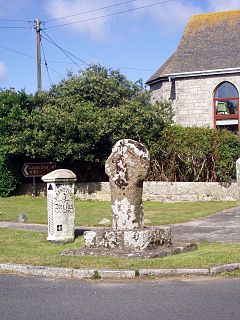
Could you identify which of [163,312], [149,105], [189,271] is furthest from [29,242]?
[149,105]

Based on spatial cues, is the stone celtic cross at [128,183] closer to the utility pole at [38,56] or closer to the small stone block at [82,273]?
the small stone block at [82,273]

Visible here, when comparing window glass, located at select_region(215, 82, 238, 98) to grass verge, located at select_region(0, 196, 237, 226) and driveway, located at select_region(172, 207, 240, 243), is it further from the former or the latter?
driveway, located at select_region(172, 207, 240, 243)

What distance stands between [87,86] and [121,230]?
15.9 meters

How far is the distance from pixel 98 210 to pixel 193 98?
1506 cm

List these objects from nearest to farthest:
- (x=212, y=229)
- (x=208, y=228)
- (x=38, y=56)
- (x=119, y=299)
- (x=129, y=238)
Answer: (x=119, y=299)
(x=129, y=238)
(x=212, y=229)
(x=208, y=228)
(x=38, y=56)

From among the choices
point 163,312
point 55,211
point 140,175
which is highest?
point 140,175

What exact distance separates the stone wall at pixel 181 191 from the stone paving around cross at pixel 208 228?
13.3 feet

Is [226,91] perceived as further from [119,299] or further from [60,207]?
[119,299]

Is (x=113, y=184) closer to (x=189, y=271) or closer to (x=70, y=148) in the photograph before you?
(x=189, y=271)

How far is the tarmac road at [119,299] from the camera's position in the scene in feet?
21.9

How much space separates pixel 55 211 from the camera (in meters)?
12.6

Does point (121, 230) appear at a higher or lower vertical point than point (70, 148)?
lower

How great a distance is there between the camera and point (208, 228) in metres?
14.9

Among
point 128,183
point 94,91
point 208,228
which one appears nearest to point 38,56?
point 94,91
